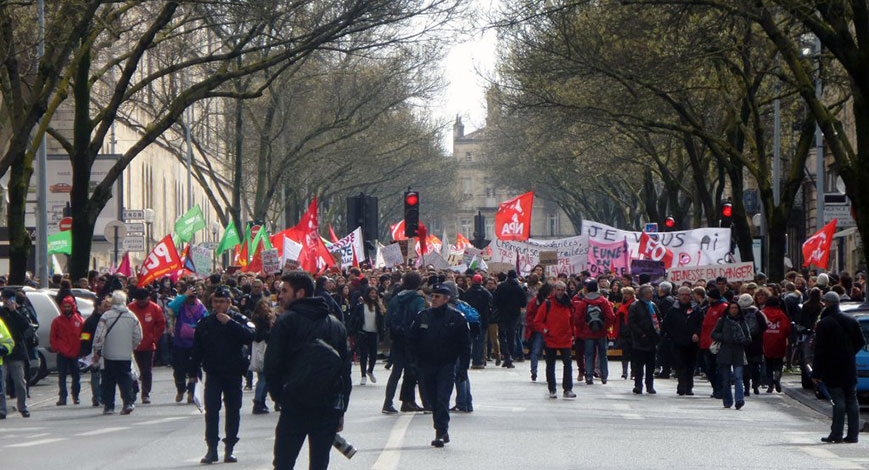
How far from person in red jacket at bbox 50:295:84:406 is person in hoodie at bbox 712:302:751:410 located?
8.28 metres

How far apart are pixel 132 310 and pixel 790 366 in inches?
468

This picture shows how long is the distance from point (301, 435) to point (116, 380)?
32.1 ft

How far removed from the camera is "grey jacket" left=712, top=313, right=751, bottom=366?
19.8m

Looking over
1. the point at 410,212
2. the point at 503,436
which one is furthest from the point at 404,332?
the point at 410,212

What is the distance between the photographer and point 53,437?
50.9 ft

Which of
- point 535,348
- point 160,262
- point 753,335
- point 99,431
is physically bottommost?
point 99,431

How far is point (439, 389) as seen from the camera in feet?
46.7

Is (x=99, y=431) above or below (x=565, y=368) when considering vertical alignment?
below

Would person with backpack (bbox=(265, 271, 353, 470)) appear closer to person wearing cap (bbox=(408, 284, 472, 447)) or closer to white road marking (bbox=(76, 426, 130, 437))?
person wearing cap (bbox=(408, 284, 472, 447))

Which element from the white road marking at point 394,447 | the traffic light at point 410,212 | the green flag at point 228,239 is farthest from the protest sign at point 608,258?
the white road marking at point 394,447

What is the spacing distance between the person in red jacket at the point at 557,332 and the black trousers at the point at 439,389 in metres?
5.73

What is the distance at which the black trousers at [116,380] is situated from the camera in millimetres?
18188

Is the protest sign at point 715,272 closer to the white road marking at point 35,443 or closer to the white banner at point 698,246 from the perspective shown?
the white banner at point 698,246

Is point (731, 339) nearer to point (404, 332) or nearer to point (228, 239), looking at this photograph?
point (404, 332)
